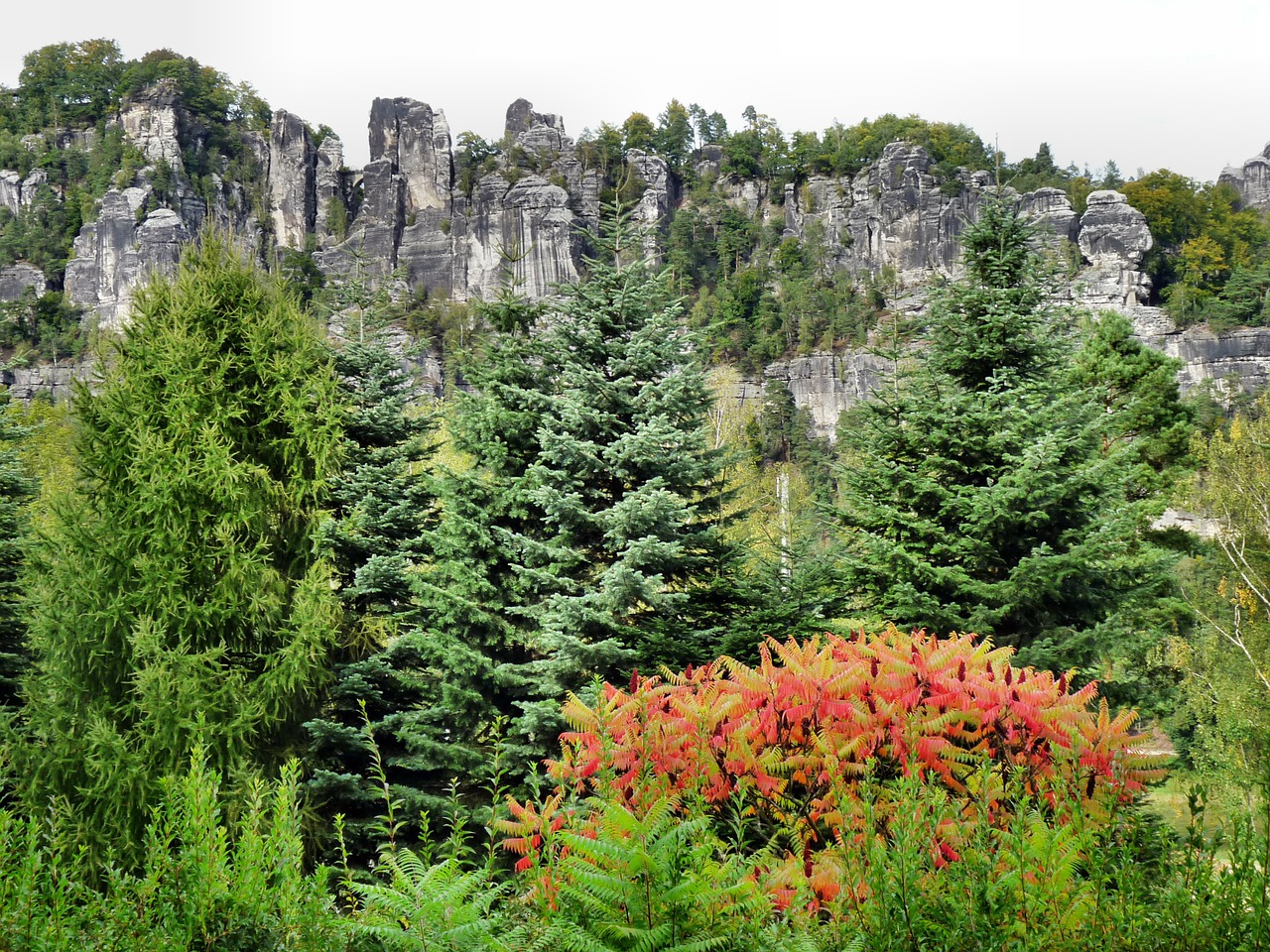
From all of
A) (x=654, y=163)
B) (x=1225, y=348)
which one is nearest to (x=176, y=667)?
(x=1225, y=348)

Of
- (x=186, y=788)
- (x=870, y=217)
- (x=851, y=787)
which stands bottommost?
(x=851, y=787)

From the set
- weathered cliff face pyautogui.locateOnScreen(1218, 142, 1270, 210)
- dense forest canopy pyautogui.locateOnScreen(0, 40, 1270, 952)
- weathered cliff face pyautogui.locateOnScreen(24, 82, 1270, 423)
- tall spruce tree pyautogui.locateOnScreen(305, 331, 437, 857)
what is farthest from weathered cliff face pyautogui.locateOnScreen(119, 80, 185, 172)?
weathered cliff face pyautogui.locateOnScreen(1218, 142, 1270, 210)

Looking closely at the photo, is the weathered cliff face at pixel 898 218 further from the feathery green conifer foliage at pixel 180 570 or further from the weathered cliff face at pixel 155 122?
the feathery green conifer foliage at pixel 180 570

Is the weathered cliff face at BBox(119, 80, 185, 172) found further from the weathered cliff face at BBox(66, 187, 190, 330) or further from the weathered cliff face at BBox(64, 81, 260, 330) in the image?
the weathered cliff face at BBox(66, 187, 190, 330)

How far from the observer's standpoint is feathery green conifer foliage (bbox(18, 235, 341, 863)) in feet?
28.0

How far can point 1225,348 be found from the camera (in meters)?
66.6

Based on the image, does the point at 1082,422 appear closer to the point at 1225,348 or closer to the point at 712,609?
the point at 712,609

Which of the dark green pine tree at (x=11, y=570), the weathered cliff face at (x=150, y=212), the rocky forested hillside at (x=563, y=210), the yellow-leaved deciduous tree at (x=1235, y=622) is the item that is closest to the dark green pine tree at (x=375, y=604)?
the dark green pine tree at (x=11, y=570)

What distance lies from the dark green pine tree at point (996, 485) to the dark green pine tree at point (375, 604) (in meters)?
5.49

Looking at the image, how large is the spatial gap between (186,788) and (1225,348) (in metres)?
79.7

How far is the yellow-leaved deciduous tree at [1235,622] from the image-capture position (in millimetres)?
15383

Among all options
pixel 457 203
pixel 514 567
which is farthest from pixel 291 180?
pixel 514 567

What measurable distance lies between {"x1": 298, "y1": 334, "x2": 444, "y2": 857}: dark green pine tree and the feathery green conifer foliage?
558mm

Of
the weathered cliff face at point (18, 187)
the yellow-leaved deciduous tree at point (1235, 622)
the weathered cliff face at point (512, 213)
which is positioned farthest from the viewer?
the weathered cliff face at point (18, 187)
